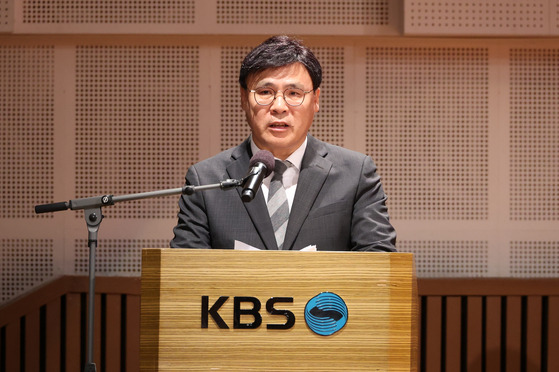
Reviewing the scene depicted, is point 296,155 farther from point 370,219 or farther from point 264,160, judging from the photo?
point 264,160

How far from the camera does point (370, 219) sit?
97.4 inches

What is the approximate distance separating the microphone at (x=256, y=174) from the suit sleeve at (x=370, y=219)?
575mm

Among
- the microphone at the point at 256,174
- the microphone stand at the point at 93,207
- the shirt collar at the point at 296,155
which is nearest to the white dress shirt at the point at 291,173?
the shirt collar at the point at 296,155

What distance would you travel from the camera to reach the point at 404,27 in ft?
14.8

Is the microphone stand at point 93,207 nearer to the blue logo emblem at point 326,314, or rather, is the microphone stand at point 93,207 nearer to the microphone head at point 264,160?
the microphone head at point 264,160

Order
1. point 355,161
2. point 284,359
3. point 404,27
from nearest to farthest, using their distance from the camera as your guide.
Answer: point 284,359 < point 355,161 < point 404,27

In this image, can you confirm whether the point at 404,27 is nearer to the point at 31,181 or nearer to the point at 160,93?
the point at 160,93

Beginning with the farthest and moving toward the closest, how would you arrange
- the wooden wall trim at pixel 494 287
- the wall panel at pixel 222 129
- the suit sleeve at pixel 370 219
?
the wall panel at pixel 222 129 → the wooden wall trim at pixel 494 287 → the suit sleeve at pixel 370 219

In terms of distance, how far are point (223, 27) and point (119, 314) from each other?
2.14 m

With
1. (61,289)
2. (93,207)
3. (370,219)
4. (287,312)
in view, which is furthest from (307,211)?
(61,289)

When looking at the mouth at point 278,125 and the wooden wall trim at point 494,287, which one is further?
the wooden wall trim at point 494,287

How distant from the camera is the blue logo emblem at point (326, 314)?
181 centimetres

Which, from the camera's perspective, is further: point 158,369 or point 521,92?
point 521,92

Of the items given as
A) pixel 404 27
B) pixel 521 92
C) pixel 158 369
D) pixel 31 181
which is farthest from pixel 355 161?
pixel 31 181
